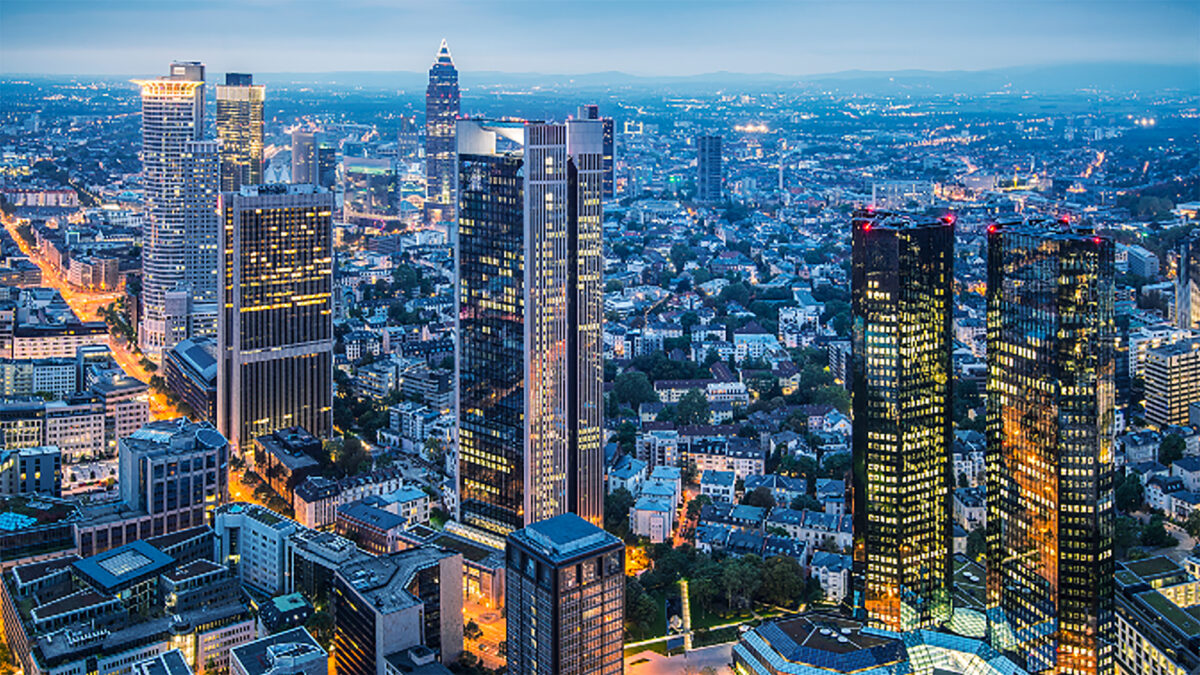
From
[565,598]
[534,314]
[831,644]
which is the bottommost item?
[831,644]

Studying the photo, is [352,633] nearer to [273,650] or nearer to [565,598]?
[273,650]

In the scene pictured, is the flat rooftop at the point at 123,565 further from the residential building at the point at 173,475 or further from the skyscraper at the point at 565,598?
the skyscraper at the point at 565,598

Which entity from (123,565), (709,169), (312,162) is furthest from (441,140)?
(123,565)

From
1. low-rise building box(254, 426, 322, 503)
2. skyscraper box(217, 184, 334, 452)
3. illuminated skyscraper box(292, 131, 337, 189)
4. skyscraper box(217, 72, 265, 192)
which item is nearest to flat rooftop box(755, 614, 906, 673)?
low-rise building box(254, 426, 322, 503)

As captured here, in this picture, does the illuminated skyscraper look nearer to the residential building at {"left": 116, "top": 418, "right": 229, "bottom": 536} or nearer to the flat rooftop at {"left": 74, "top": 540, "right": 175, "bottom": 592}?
the residential building at {"left": 116, "top": 418, "right": 229, "bottom": 536}

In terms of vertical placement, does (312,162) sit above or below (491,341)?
above

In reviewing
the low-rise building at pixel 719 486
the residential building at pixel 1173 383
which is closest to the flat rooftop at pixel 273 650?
the low-rise building at pixel 719 486
